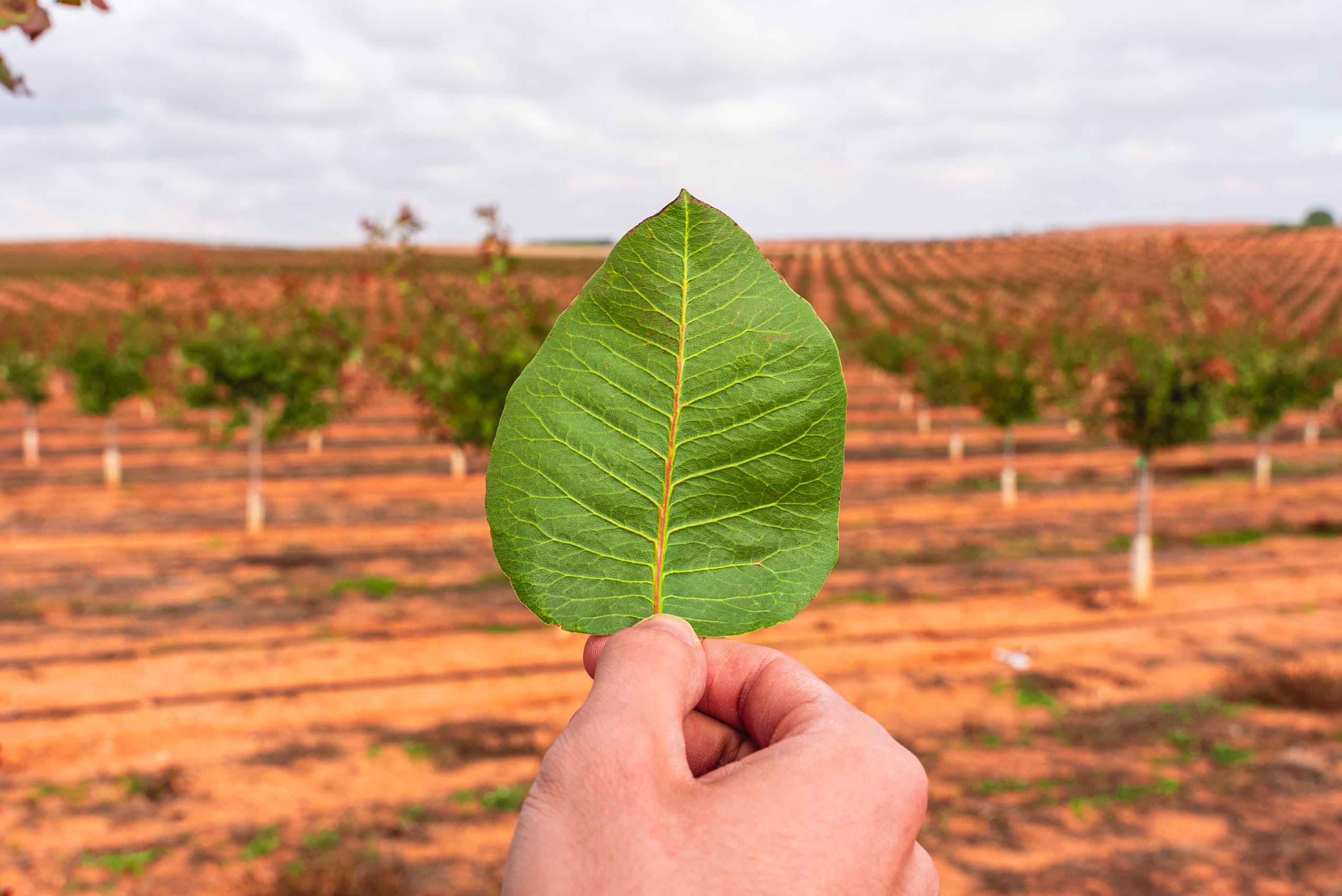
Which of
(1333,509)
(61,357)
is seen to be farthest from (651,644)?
(61,357)

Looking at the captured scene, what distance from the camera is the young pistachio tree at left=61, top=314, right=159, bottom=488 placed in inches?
831

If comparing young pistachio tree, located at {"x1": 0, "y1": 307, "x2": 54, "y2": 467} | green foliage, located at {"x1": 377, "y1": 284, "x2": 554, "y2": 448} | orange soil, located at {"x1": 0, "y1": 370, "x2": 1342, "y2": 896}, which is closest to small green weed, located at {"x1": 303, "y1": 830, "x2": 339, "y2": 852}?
orange soil, located at {"x1": 0, "y1": 370, "x2": 1342, "y2": 896}

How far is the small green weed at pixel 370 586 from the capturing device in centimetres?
1362

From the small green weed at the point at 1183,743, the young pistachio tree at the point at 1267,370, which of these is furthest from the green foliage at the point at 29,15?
the young pistachio tree at the point at 1267,370

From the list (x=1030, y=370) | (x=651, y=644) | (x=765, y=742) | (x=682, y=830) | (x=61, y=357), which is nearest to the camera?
(x=682, y=830)

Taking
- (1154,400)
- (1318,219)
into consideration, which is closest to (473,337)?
(1154,400)

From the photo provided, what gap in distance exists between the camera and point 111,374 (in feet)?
69.8

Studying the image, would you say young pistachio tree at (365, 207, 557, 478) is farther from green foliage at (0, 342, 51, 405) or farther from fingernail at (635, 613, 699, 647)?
green foliage at (0, 342, 51, 405)

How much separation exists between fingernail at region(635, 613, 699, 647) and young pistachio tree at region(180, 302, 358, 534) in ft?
49.3

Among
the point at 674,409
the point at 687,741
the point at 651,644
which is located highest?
the point at 674,409

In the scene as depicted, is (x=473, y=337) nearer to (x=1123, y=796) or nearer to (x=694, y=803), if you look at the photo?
(x=1123, y=796)

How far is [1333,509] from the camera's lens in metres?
18.8

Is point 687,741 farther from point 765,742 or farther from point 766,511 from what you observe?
point 766,511

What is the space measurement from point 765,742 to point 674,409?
438mm
